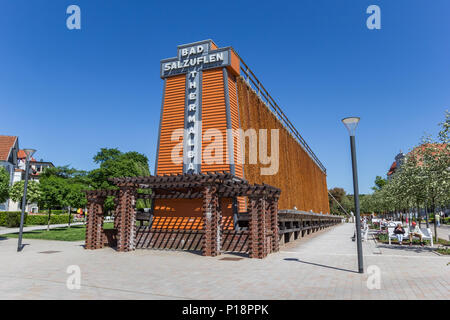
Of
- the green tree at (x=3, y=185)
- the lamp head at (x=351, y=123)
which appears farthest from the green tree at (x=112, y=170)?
the lamp head at (x=351, y=123)

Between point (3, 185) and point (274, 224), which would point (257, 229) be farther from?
point (3, 185)

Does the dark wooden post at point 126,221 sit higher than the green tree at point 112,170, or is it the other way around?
the green tree at point 112,170

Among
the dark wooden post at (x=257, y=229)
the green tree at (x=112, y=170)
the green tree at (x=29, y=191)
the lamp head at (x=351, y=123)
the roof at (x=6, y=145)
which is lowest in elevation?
the dark wooden post at (x=257, y=229)

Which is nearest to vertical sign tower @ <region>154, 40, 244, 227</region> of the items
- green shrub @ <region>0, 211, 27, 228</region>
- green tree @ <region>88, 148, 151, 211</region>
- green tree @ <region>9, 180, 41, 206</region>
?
green tree @ <region>9, 180, 41, 206</region>

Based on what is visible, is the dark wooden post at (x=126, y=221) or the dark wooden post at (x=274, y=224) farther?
the dark wooden post at (x=126, y=221)

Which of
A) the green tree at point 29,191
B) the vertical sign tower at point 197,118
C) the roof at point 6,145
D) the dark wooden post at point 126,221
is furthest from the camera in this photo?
the roof at point 6,145

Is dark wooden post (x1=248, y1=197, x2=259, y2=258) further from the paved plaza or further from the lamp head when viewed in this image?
the lamp head

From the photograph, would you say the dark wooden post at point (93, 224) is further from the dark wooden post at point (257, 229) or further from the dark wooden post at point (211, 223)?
the dark wooden post at point (257, 229)

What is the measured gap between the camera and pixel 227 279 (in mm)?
8133

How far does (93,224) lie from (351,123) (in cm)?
1289

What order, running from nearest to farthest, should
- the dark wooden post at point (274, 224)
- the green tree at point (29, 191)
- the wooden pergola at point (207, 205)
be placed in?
the wooden pergola at point (207, 205) → the dark wooden post at point (274, 224) → the green tree at point (29, 191)

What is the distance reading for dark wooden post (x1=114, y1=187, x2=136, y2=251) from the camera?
1498 centimetres

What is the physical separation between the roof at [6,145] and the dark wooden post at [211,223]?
→ 153 ft

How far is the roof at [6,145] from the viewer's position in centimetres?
4736
